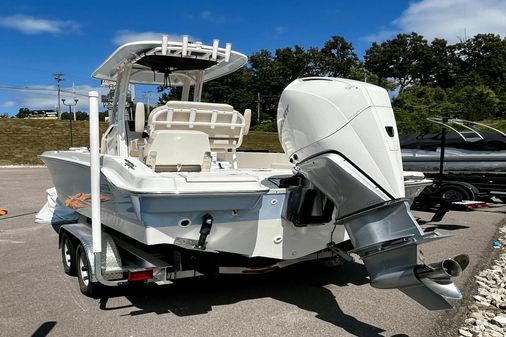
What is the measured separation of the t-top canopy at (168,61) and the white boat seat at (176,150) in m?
0.98

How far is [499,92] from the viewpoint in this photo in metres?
52.9

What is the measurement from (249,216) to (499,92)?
56500 mm

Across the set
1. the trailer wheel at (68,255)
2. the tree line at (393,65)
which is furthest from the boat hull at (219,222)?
the tree line at (393,65)

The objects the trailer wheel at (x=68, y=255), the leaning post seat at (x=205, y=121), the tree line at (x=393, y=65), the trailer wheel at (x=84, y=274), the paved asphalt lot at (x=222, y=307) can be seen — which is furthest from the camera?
the tree line at (x=393, y=65)

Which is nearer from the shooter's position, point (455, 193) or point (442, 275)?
point (442, 275)

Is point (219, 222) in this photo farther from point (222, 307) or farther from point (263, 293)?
point (263, 293)

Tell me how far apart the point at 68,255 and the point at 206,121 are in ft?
7.18

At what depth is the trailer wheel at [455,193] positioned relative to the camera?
34.2 ft

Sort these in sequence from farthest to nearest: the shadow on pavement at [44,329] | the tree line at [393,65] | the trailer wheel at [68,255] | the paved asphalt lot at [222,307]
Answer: the tree line at [393,65]
the trailer wheel at [68,255]
the paved asphalt lot at [222,307]
the shadow on pavement at [44,329]

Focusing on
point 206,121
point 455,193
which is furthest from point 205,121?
point 455,193

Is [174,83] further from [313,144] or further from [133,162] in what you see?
[313,144]

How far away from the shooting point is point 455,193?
10.7 metres

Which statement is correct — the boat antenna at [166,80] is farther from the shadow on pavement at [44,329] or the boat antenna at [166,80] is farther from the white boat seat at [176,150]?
the shadow on pavement at [44,329]

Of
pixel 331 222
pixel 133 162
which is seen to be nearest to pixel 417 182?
pixel 331 222
